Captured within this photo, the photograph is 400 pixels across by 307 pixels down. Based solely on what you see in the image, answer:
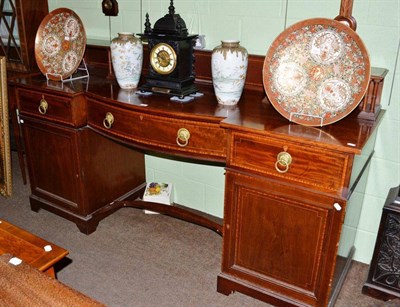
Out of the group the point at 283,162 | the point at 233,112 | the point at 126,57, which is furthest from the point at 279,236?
the point at 126,57

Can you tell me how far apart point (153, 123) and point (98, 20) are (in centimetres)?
133

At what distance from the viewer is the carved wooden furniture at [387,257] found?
206cm

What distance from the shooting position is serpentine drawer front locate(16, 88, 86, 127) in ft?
7.92

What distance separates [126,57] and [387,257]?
5.74 ft

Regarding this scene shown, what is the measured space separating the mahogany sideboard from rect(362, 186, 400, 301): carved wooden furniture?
0.15 metres

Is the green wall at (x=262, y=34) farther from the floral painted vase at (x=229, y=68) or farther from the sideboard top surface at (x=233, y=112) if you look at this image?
the floral painted vase at (x=229, y=68)

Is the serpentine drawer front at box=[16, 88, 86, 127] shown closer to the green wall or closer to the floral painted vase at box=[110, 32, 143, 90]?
the floral painted vase at box=[110, 32, 143, 90]

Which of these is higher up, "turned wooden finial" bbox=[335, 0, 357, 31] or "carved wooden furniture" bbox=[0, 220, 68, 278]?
"turned wooden finial" bbox=[335, 0, 357, 31]

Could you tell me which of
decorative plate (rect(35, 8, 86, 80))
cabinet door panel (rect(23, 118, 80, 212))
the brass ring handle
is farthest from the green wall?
the brass ring handle

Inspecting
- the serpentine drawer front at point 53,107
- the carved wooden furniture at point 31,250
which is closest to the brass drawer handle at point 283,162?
the carved wooden furniture at point 31,250

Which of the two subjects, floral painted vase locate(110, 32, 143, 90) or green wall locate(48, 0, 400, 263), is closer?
green wall locate(48, 0, 400, 263)

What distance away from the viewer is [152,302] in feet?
7.16

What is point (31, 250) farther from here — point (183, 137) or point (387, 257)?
point (387, 257)

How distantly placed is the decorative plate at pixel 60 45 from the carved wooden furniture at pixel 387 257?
2.02m
